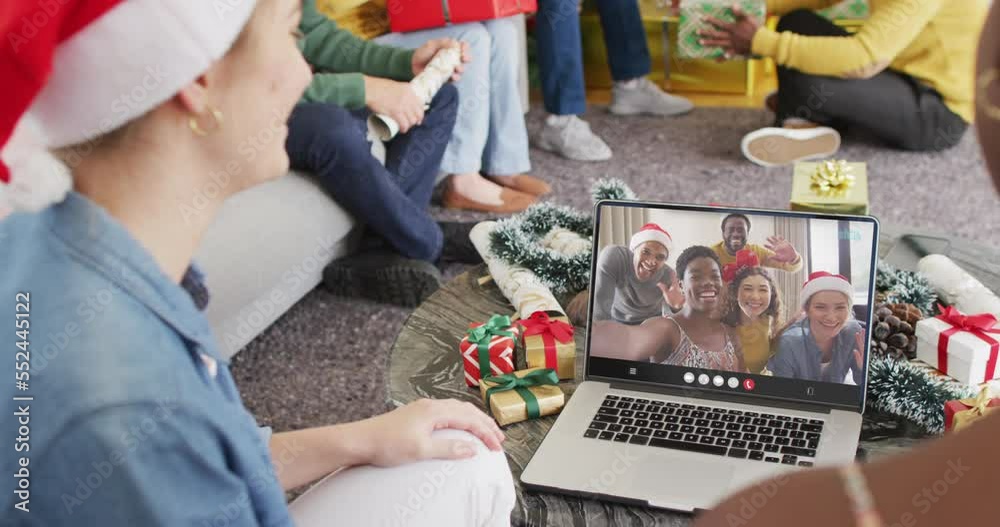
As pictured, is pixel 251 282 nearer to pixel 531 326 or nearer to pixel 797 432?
pixel 531 326

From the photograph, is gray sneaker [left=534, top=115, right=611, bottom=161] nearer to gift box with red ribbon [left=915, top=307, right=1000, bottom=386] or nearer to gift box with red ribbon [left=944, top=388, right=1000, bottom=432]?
gift box with red ribbon [left=915, top=307, right=1000, bottom=386]

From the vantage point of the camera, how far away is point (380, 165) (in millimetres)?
2172

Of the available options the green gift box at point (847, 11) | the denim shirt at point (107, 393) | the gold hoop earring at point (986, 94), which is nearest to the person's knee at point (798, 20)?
the green gift box at point (847, 11)

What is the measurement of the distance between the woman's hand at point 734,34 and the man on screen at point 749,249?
1.80 m

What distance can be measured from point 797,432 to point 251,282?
1.11 metres

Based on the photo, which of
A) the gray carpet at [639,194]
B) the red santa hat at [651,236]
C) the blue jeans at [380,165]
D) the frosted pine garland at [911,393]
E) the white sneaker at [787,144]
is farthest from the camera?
the white sneaker at [787,144]

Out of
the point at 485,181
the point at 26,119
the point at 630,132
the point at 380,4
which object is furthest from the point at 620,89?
the point at 26,119

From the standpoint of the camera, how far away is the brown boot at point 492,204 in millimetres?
2676

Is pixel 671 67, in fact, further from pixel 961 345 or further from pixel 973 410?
pixel 973 410

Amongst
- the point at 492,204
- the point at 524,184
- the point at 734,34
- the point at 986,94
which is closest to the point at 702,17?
the point at 734,34

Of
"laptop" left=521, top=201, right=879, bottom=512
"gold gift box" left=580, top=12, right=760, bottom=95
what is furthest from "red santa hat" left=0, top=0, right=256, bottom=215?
"gold gift box" left=580, top=12, right=760, bottom=95

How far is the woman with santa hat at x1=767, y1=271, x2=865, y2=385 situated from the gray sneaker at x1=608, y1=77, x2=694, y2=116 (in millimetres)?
2178

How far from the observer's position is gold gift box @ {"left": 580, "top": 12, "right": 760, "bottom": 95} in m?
3.46

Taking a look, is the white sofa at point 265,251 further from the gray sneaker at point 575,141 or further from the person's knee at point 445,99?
the gray sneaker at point 575,141
